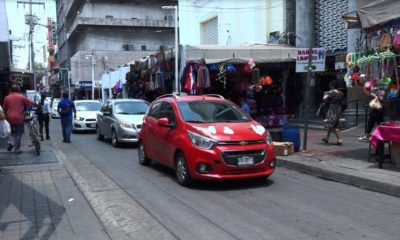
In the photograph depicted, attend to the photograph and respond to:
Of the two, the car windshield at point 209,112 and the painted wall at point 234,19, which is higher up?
the painted wall at point 234,19

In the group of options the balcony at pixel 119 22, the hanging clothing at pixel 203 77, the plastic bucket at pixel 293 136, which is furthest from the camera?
the balcony at pixel 119 22

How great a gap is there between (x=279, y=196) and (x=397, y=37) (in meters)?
4.29

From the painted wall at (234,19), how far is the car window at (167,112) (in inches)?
647

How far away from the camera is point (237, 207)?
7453 mm

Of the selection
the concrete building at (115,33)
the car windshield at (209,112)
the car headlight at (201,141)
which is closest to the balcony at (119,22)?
the concrete building at (115,33)

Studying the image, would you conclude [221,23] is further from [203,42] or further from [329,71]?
[329,71]

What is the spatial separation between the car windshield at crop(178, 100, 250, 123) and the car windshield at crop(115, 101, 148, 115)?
7229mm

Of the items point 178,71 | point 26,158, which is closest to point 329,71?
point 178,71

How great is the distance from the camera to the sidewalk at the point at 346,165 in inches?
347

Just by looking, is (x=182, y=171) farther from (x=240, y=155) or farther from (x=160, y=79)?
(x=160, y=79)

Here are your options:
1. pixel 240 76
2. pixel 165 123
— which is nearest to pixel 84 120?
pixel 240 76

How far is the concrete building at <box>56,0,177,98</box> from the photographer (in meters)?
65.4

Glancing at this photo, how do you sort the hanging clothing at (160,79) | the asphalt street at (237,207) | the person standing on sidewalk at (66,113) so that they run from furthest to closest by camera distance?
1. the hanging clothing at (160,79)
2. the person standing on sidewalk at (66,113)
3. the asphalt street at (237,207)

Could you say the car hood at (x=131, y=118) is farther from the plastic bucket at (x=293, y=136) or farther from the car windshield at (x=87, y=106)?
the car windshield at (x=87, y=106)
